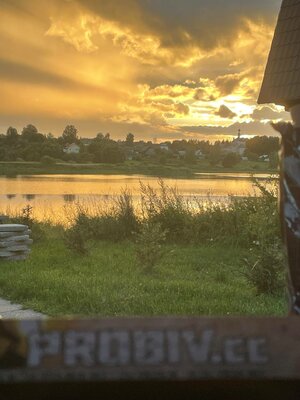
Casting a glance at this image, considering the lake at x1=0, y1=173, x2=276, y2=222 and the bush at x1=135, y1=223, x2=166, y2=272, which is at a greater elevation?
the bush at x1=135, y1=223, x2=166, y2=272

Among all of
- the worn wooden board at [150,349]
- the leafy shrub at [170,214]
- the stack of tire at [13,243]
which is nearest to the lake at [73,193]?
the leafy shrub at [170,214]

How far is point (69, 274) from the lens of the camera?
349 inches

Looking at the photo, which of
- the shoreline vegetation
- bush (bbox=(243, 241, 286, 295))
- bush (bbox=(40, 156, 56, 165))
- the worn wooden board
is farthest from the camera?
bush (bbox=(40, 156, 56, 165))

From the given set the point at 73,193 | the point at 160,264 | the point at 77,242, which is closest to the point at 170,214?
the point at 77,242

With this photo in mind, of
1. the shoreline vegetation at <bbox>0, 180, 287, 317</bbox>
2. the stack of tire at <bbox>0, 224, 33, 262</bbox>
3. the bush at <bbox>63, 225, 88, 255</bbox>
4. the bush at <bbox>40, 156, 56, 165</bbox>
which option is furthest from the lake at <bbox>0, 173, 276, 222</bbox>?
the bush at <bbox>40, 156, 56, 165</bbox>

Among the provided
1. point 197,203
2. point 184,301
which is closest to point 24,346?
point 184,301

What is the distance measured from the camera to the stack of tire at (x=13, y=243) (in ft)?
33.8

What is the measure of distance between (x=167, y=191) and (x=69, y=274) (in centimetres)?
754

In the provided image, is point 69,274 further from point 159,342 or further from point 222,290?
point 159,342

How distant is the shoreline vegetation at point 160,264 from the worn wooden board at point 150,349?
5445 mm

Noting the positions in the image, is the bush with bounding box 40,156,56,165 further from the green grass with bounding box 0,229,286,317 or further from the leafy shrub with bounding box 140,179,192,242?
the green grass with bounding box 0,229,286,317

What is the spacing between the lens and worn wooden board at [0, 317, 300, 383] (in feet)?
3.09

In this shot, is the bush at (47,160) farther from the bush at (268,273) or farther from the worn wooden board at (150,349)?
the worn wooden board at (150,349)

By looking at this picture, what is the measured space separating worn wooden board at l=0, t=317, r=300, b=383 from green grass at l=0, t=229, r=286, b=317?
5.36m
